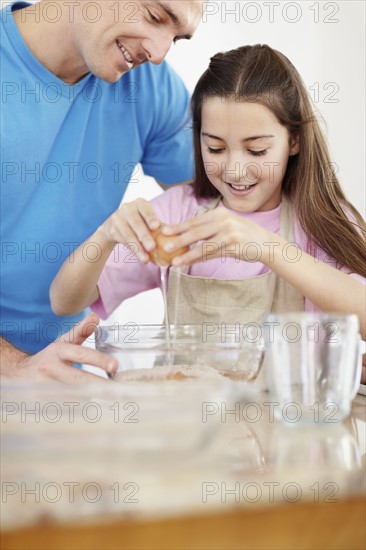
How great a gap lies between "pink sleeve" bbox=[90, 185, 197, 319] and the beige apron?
104 millimetres

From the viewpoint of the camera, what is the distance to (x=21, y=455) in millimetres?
616

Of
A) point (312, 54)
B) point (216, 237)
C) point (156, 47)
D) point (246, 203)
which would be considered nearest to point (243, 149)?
point (246, 203)

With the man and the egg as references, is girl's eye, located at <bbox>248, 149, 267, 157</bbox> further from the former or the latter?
the egg

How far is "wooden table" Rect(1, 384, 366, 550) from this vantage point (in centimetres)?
58

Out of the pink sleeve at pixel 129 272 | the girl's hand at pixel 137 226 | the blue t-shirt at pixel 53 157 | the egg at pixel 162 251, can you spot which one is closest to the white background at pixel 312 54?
the blue t-shirt at pixel 53 157

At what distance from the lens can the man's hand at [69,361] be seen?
1060 millimetres

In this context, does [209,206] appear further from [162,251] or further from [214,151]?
[162,251]

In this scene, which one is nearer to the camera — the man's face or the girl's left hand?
the girl's left hand

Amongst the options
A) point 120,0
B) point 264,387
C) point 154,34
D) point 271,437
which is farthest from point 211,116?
point 271,437

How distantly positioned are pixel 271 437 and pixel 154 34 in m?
1.20

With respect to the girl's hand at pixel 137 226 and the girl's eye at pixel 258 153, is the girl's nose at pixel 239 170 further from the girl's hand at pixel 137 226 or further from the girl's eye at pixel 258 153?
the girl's hand at pixel 137 226

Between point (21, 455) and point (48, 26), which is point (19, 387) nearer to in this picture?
point (21, 455)

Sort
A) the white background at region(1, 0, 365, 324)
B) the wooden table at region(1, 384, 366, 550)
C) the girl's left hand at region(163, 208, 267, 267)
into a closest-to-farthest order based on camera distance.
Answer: the wooden table at region(1, 384, 366, 550), the girl's left hand at region(163, 208, 267, 267), the white background at region(1, 0, 365, 324)

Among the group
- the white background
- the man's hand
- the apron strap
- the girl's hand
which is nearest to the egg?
the girl's hand
